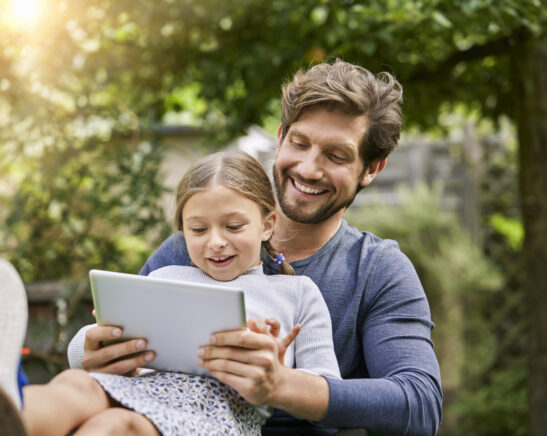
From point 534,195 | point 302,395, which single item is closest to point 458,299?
point 534,195

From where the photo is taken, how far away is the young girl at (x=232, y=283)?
1.44 metres

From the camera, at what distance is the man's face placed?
183 cm

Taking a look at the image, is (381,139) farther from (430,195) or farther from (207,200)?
(430,195)

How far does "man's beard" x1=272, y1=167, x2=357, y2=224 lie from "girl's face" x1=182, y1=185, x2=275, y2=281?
233 mm

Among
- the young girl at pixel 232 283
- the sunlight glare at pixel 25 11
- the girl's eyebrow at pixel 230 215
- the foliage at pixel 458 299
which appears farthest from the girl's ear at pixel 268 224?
the foliage at pixel 458 299

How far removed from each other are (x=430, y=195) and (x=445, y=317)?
0.81m

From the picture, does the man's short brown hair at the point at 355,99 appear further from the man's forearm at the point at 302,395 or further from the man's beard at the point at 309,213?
the man's forearm at the point at 302,395

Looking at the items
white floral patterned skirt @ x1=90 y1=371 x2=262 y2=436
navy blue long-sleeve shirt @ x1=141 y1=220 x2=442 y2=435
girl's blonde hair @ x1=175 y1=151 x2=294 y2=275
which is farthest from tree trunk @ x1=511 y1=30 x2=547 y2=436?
white floral patterned skirt @ x1=90 y1=371 x2=262 y2=436

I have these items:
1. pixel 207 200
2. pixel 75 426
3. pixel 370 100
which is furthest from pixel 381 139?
pixel 75 426

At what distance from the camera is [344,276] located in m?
1.82

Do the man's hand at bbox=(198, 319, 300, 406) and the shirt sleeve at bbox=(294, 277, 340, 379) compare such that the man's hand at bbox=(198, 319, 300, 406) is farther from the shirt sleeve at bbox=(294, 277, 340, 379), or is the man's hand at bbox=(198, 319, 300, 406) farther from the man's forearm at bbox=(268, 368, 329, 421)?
the shirt sleeve at bbox=(294, 277, 340, 379)

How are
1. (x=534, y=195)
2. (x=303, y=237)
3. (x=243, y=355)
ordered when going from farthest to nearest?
(x=534, y=195), (x=303, y=237), (x=243, y=355)

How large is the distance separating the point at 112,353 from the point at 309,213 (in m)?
0.64

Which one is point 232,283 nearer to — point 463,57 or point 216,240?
point 216,240
